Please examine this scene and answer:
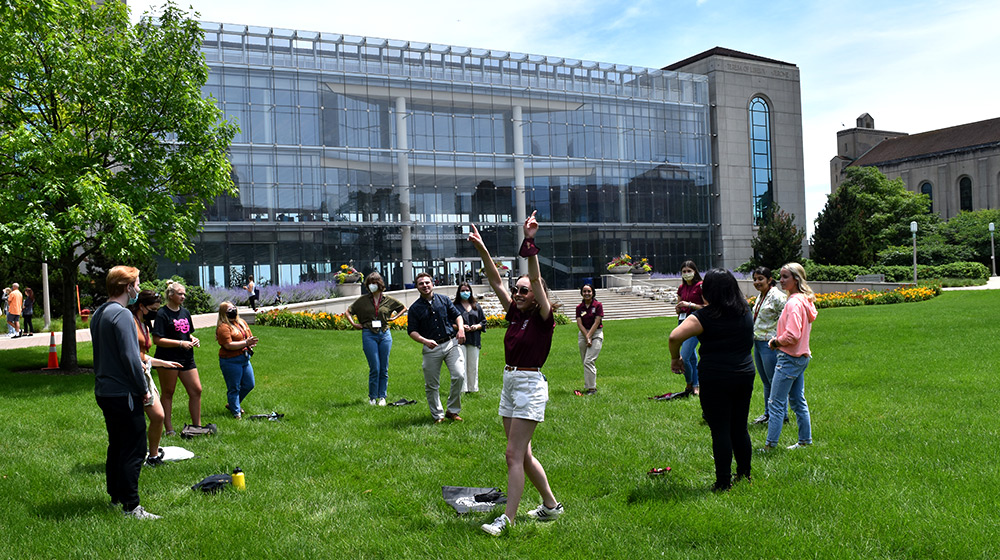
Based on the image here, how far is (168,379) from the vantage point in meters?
8.20

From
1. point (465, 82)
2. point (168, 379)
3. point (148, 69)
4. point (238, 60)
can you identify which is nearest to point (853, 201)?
point (465, 82)

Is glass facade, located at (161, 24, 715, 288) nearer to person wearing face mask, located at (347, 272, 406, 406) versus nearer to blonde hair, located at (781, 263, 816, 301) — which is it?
person wearing face mask, located at (347, 272, 406, 406)

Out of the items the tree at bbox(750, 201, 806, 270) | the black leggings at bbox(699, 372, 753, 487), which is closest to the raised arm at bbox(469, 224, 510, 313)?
the black leggings at bbox(699, 372, 753, 487)

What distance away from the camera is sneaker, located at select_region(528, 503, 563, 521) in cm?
539

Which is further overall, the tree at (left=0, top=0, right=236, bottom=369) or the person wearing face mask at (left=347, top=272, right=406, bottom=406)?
the tree at (left=0, top=0, right=236, bottom=369)

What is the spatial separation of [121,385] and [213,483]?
4.03 ft

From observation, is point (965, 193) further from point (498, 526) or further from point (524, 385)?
point (498, 526)

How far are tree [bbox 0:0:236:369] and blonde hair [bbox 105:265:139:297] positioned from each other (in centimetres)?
800

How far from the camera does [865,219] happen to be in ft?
191

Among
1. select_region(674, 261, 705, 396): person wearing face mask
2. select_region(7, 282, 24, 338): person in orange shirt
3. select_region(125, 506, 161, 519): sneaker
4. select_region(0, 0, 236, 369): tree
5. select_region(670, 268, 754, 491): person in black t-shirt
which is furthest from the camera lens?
select_region(7, 282, 24, 338): person in orange shirt

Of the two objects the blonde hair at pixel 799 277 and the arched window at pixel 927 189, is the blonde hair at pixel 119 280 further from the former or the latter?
the arched window at pixel 927 189

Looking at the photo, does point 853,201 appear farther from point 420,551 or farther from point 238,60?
point 420,551

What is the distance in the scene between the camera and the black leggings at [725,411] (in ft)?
19.0

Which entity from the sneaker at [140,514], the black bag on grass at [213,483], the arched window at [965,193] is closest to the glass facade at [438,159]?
A: the black bag on grass at [213,483]
